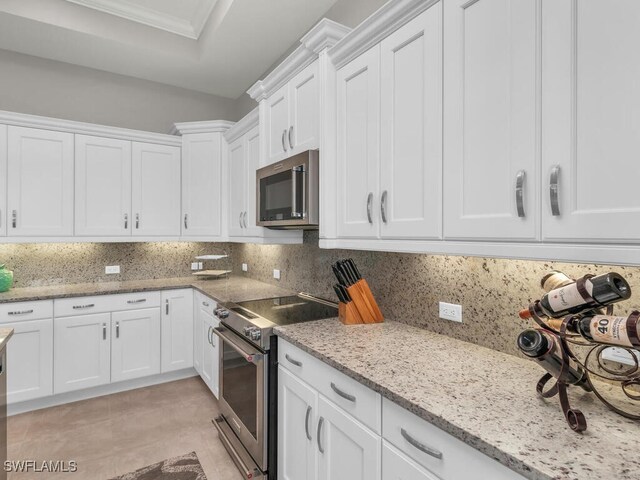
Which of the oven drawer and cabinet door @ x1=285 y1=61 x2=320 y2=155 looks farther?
cabinet door @ x1=285 y1=61 x2=320 y2=155

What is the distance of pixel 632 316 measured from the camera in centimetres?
81

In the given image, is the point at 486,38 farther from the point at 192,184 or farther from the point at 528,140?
the point at 192,184

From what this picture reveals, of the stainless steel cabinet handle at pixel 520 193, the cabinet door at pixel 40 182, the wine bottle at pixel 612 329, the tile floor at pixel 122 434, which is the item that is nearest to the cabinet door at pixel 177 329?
the tile floor at pixel 122 434

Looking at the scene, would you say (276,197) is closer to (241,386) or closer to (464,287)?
(241,386)

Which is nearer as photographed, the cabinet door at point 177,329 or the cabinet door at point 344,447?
the cabinet door at point 344,447

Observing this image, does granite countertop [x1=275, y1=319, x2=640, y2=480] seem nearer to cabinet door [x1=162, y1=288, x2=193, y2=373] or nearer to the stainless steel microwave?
the stainless steel microwave

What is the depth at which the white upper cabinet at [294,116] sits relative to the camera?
2014 mm

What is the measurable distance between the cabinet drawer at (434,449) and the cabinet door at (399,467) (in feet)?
0.05

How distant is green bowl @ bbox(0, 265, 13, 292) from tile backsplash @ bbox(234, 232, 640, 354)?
270cm

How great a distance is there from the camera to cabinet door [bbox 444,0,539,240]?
1.05 m

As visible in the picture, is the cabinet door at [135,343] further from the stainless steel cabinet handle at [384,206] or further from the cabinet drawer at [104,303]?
the stainless steel cabinet handle at [384,206]

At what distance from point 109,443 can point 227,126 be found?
287 cm

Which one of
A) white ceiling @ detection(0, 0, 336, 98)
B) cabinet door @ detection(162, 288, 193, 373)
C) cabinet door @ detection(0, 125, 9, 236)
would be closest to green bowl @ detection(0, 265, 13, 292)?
cabinet door @ detection(0, 125, 9, 236)

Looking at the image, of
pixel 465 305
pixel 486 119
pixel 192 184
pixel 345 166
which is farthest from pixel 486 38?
pixel 192 184
